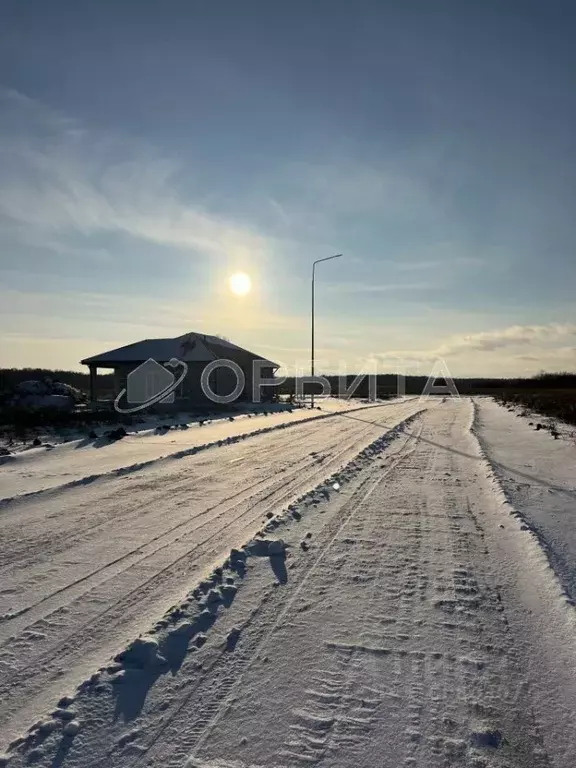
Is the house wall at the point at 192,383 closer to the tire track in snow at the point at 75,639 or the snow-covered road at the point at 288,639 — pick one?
the snow-covered road at the point at 288,639

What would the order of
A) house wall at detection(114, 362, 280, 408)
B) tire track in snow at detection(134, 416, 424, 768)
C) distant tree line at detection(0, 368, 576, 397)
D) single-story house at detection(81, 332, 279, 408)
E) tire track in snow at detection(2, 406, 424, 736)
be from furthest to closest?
1. distant tree line at detection(0, 368, 576, 397)
2. house wall at detection(114, 362, 280, 408)
3. single-story house at detection(81, 332, 279, 408)
4. tire track in snow at detection(2, 406, 424, 736)
5. tire track in snow at detection(134, 416, 424, 768)

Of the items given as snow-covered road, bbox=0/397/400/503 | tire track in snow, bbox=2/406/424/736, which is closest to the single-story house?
snow-covered road, bbox=0/397/400/503

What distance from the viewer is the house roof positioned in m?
29.1

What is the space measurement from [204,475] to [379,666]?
660 centimetres

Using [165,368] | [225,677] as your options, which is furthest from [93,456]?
[165,368]

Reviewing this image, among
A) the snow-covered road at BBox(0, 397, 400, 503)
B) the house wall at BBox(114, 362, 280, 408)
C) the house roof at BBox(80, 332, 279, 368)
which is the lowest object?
the snow-covered road at BBox(0, 397, 400, 503)

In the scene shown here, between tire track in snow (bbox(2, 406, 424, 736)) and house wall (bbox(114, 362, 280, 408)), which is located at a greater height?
house wall (bbox(114, 362, 280, 408))

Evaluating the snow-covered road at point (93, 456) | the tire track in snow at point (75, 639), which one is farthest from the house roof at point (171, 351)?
the tire track in snow at point (75, 639)

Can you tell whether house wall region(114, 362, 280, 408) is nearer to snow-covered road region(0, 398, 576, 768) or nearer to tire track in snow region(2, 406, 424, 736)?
snow-covered road region(0, 398, 576, 768)

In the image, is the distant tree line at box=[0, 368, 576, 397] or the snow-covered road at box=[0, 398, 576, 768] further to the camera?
the distant tree line at box=[0, 368, 576, 397]

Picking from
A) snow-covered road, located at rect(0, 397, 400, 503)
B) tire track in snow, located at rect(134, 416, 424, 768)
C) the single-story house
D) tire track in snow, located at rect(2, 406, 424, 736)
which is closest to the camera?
tire track in snow, located at rect(134, 416, 424, 768)

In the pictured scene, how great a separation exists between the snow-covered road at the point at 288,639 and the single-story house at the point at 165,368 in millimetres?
22001

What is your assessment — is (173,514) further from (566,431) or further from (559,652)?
(566,431)

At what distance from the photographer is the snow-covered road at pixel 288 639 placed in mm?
2768
